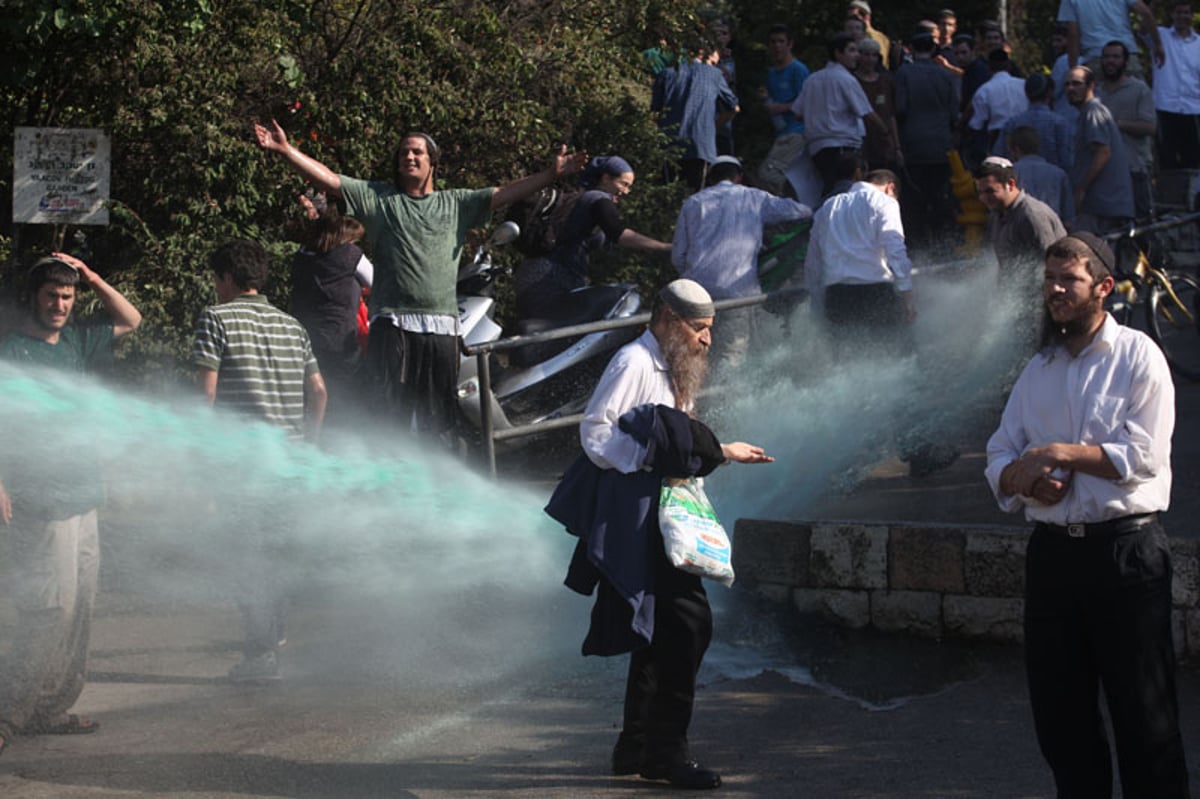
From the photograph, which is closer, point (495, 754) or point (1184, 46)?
point (495, 754)

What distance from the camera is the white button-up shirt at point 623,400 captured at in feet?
18.2

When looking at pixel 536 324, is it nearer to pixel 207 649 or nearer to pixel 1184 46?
pixel 207 649

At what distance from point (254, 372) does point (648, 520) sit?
219 centimetres

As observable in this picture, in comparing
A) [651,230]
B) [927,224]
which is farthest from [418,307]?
[927,224]

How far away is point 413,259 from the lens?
828 cm

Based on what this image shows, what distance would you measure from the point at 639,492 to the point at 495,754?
1106mm

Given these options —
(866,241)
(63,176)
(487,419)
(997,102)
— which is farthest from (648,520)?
(997,102)

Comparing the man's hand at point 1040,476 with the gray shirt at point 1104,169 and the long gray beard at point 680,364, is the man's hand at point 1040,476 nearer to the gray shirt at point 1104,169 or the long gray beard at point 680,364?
the long gray beard at point 680,364

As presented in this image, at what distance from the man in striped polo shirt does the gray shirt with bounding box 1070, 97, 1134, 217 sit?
271 inches

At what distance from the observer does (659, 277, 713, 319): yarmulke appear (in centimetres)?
567

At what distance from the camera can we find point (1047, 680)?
15.2ft

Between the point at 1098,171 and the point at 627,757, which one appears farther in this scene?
the point at 1098,171

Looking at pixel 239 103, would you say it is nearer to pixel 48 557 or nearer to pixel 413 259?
pixel 413 259

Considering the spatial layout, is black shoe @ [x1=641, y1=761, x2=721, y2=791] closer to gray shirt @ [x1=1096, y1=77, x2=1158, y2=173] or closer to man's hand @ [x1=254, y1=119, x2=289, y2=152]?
man's hand @ [x1=254, y1=119, x2=289, y2=152]
